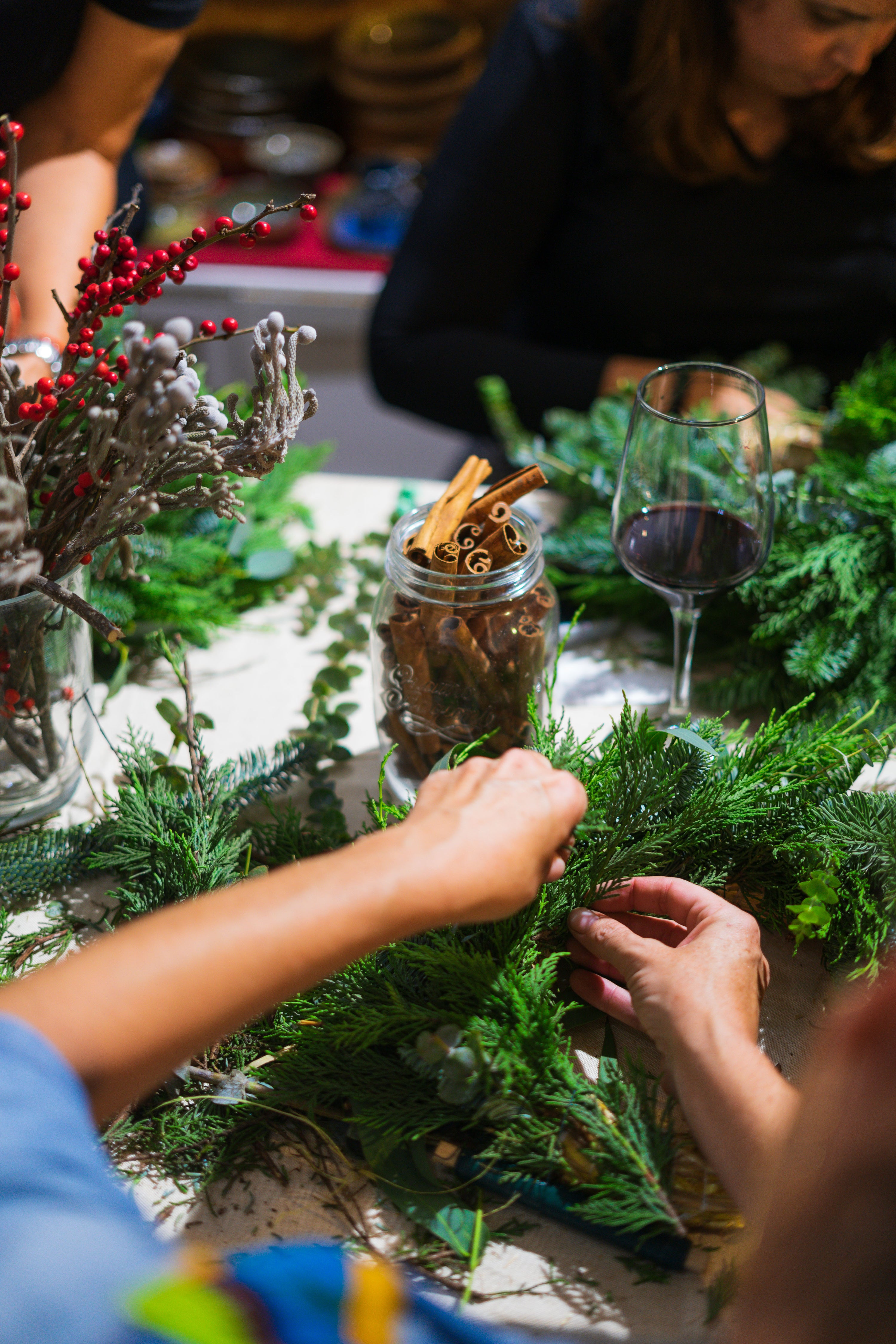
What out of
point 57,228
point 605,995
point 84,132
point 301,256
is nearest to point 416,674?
point 605,995

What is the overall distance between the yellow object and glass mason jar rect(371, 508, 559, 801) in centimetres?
40

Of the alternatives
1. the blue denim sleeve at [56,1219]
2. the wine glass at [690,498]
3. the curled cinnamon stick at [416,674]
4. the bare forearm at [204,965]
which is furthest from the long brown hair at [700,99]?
the blue denim sleeve at [56,1219]

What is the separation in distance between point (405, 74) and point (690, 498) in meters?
2.01

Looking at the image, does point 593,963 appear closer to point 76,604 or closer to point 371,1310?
point 371,1310

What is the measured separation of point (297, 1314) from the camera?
1.38 feet

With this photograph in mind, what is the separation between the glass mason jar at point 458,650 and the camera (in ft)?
2.47

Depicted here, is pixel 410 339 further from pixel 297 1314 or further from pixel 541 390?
pixel 297 1314

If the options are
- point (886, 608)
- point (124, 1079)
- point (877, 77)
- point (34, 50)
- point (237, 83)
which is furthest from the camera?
point (237, 83)

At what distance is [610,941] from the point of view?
2.21 ft

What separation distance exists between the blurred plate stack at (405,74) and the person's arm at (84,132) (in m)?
1.36

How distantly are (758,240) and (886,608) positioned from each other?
851mm

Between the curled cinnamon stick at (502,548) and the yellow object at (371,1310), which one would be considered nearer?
the yellow object at (371,1310)

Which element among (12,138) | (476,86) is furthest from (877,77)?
(12,138)

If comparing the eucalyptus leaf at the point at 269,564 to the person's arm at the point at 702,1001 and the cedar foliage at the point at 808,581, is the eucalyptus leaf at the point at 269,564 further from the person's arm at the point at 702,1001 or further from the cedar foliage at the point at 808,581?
the person's arm at the point at 702,1001
